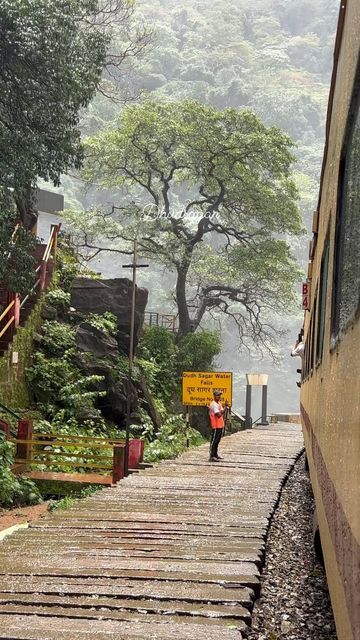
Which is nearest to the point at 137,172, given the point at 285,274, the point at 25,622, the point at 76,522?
the point at 285,274

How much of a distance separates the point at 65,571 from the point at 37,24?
982cm

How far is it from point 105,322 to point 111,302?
4.09ft

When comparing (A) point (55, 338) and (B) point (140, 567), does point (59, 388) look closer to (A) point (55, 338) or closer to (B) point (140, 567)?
(A) point (55, 338)

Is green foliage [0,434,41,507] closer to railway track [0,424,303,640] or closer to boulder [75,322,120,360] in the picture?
railway track [0,424,303,640]

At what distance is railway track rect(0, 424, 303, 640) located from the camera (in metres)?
3.33

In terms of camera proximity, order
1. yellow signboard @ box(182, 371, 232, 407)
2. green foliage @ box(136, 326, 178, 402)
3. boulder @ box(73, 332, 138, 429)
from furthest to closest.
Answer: green foliage @ box(136, 326, 178, 402) → boulder @ box(73, 332, 138, 429) → yellow signboard @ box(182, 371, 232, 407)

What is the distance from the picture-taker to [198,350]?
24.9 m

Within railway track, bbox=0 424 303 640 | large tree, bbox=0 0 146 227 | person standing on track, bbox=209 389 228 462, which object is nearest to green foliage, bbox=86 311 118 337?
large tree, bbox=0 0 146 227

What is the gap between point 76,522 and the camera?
5785 millimetres

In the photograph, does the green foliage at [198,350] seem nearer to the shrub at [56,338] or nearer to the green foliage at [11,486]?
the shrub at [56,338]

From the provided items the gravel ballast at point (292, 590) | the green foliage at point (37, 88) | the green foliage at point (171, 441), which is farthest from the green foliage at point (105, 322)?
the gravel ballast at point (292, 590)

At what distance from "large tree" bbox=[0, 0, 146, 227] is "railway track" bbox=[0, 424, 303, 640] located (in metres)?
5.95

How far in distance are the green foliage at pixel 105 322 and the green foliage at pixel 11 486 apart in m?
8.37

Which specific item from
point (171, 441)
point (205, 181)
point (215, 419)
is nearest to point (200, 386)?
point (171, 441)
